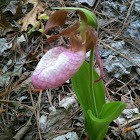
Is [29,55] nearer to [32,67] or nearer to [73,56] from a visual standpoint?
[32,67]

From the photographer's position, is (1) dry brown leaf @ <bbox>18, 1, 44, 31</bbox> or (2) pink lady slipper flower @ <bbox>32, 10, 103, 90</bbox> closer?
(2) pink lady slipper flower @ <bbox>32, 10, 103, 90</bbox>

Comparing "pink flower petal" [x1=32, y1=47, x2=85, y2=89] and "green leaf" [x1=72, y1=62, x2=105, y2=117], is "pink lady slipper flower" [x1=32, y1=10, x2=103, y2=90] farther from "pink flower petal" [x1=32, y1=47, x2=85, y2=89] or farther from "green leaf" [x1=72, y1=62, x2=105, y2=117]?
"green leaf" [x1=72, y1=62, x2=105, y2=117]

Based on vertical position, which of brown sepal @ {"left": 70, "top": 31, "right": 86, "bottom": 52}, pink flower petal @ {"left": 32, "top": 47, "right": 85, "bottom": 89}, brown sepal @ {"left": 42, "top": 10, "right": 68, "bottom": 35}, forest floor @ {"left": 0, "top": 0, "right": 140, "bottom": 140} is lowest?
forest floor @ {"left": 0, "top": 0, "right": 140, "bottom": 140}

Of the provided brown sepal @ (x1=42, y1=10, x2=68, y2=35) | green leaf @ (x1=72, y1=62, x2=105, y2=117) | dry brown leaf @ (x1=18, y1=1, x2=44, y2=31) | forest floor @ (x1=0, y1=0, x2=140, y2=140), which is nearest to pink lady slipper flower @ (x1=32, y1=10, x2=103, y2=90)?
brown sepal @ (x1=42, y1=10, x2=68, y2=35)

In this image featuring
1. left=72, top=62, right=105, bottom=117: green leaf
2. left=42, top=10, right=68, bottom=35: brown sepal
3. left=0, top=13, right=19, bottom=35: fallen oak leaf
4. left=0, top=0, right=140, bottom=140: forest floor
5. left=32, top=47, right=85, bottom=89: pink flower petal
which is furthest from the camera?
left=0, top=13, right=19, bottom=35: fallen oak leaf

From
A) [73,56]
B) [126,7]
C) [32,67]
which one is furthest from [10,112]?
[126,7]

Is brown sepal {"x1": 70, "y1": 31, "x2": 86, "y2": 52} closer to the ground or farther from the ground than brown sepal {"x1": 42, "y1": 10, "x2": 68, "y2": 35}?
closer to the ground

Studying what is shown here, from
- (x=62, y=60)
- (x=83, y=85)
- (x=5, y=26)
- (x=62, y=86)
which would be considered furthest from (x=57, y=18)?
(x=5, y=26)

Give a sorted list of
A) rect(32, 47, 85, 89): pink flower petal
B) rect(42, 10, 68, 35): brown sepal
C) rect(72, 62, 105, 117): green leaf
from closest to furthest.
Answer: rect(32, 47, 85, 89): pink flower petal < rect(42, 10, 68, 35): brown sepal < rect(72, 62, 105, 117): green leaf
